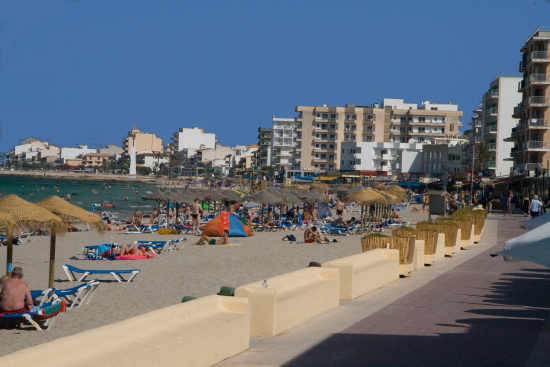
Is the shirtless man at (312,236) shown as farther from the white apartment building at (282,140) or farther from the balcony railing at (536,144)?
the white apartment building at (282,140)

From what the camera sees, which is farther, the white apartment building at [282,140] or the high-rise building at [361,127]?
the white apartment building at [282,140]

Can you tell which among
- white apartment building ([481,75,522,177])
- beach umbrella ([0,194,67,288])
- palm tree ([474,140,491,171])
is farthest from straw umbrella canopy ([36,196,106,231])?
palm tree ([474,140,491,171])

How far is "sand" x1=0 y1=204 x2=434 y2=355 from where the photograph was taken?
11.3m

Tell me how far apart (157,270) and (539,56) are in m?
50.9

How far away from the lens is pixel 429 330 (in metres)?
9.09

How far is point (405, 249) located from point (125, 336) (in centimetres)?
962

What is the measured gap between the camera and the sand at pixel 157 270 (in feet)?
37.1

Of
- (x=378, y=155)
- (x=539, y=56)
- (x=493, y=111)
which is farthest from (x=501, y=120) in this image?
(x=378, y=155)

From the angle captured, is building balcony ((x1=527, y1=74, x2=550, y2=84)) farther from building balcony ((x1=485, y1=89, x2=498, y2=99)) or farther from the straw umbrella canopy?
the straw umbrella canopy

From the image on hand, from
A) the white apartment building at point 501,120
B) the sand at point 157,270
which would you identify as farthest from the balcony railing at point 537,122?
the sand at point 157,270

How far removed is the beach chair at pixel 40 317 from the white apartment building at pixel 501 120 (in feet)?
244

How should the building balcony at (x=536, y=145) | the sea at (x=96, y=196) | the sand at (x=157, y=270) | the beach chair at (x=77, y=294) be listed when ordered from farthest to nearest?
the sea at (x=96, y=196)
the building balcony at (x=536, y=145)
the beach chair at (x=77, y=294)
the sand at (x=157, y=270)

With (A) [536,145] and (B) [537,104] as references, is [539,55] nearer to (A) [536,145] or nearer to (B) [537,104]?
(B) [537,104]

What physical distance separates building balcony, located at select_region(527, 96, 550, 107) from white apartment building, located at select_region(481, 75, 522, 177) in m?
19.3
